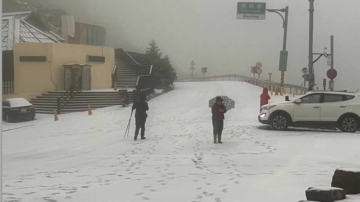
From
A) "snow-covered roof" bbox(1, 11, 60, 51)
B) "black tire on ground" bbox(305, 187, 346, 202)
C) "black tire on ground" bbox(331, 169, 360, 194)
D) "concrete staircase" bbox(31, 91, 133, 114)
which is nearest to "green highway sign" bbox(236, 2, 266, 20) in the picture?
"concrete staircase" bbox(31, 91, 133, 114)

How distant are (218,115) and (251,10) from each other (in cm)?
189

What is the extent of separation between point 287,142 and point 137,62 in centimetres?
372

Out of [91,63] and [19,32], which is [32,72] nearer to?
[19,32]

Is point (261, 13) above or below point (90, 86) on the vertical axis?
above

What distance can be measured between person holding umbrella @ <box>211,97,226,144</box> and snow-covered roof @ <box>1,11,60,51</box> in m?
3.16

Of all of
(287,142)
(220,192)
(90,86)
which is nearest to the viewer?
(220,192)

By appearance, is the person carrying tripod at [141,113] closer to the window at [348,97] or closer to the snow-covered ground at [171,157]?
the snow-covered ground at [171,157]

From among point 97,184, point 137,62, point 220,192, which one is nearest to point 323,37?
point 137,62

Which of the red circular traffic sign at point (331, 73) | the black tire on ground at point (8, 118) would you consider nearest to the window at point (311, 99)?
the red circular traffic sign at point (331, 73)

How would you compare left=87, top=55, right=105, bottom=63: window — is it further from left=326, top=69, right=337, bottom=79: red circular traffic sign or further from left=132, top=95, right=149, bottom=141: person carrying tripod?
left=326, top=69, right=337, bottom=79: red circular traffic sign

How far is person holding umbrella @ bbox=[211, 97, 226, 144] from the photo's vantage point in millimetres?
8031

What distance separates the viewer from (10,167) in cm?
546

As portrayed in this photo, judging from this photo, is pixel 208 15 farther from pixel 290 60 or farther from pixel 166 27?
pixel 290 60

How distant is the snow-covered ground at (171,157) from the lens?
5258mm
